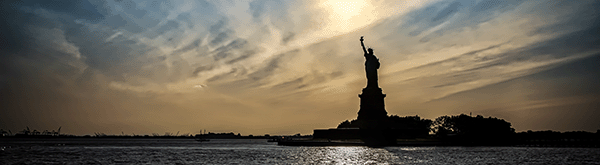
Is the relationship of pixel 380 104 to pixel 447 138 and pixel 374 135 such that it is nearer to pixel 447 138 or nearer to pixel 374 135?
pixel 374 135

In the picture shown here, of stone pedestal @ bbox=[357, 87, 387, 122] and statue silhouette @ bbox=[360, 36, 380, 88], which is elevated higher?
statue silhouette @ bbox=[360, 36, 380, 88]

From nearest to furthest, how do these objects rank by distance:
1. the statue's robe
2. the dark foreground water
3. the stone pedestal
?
the dark foreground water < the stone pedestal < the statue's robe

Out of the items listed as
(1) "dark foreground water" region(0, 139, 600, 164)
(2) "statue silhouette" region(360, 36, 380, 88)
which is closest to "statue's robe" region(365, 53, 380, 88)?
(2) "statue silhouette" region(360, 36, 380, 88)

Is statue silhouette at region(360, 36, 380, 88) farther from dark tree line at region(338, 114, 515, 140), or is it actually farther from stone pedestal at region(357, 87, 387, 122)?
dark tree line at region(338, 114, 515, 140)

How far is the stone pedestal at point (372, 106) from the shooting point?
62.5 meters

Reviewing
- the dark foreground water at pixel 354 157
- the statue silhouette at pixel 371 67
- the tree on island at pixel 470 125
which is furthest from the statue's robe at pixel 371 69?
the tree on island at pixel 470 125

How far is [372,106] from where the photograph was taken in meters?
63.0

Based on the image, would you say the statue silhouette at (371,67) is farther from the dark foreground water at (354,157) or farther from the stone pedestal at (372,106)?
the dark foreground water at (354,157)

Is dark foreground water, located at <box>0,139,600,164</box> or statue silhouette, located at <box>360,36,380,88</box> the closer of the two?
dark foreground water, located at <box>0,139,600,164</box>

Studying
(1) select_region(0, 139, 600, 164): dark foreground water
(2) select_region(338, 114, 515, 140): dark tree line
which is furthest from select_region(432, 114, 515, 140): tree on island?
(1) select_region(0, 139, 600, 164): dark foreground water

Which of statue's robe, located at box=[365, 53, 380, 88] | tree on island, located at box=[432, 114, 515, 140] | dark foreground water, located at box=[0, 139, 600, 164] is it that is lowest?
dark foreground water, located at box=[0, 139, 600, 164]

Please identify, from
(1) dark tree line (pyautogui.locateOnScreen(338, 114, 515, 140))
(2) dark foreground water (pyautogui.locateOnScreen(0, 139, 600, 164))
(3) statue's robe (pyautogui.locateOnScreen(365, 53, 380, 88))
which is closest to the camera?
(2) dark foreground water (pyautogui.locateOnScreen(0, 139, 600, 164))

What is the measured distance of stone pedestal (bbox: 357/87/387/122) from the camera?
62472 mm

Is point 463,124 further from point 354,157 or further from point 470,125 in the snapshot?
point 354,157
